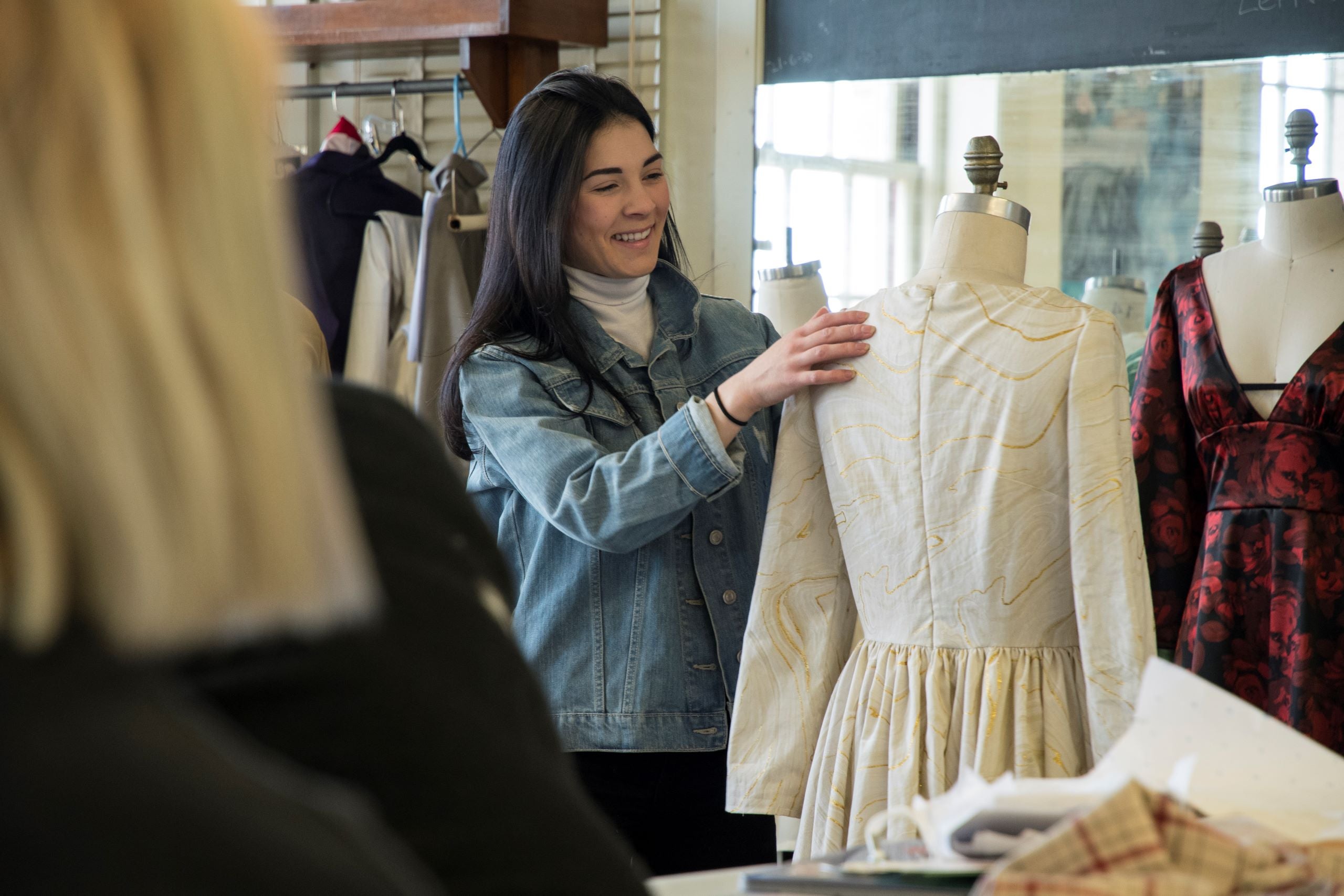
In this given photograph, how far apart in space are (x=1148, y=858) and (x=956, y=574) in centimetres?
88

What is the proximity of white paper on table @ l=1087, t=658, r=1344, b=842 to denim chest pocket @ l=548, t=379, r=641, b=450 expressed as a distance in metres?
1.08

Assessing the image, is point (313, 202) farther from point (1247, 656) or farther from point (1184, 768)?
point (1184, 768)

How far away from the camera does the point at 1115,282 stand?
2.98 meters

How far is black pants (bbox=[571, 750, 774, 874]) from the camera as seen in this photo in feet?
6.30

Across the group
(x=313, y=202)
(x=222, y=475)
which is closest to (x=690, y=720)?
(x=222, y=475)

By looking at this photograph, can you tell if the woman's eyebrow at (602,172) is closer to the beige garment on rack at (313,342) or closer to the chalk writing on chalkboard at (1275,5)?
the beige garment on rack at (313,342)

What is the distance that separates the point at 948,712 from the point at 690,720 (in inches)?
16.1

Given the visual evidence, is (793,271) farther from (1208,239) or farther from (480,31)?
(480,31)

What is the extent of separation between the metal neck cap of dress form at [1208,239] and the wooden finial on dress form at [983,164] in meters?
1.19

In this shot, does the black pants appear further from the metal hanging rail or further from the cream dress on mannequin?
the metal hanging rail

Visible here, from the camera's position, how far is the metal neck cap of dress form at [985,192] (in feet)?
5.83

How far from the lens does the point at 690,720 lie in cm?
192

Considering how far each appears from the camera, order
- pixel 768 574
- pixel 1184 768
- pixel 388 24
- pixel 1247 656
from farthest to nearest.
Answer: pixel 388 24 → pixel 1247 656 → pixel 768 574 → pixel 1184 768

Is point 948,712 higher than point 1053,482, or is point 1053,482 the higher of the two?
point 1053,482
